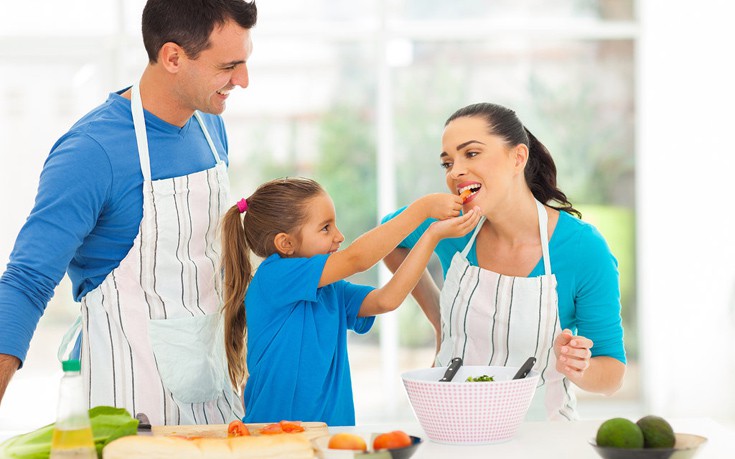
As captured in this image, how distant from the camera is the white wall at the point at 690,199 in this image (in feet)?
18.6

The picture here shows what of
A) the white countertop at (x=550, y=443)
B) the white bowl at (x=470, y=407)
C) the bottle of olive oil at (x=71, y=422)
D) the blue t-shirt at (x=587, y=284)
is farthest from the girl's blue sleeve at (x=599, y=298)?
the bottle of olive oil at (x=71, y=422)

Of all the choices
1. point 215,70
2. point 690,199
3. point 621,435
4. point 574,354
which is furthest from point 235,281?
point 690,199

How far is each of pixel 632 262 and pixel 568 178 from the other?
712 millimetres

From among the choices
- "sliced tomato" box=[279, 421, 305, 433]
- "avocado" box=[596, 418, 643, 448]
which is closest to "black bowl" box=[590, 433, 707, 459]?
"avocado" box=[596, 418, 643, 448]

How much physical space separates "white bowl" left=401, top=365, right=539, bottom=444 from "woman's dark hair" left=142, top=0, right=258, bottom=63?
3.51ft

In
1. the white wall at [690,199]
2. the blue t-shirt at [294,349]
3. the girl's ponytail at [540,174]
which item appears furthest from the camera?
the white wall at [690,199]

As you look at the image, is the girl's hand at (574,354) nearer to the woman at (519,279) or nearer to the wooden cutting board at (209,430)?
the woman at (519,279)

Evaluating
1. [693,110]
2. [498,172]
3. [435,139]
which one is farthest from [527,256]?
[693,110]

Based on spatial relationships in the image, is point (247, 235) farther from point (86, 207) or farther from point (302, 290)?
point (86, 207)

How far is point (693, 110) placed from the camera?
5.71 meters

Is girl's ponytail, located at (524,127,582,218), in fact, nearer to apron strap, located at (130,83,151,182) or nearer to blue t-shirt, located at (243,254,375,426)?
blue t-shirt, located at (243,254,375,426)

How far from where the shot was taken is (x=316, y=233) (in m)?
2.41

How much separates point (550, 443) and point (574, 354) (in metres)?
0.25

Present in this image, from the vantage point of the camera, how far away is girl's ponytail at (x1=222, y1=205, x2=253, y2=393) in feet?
7.75
